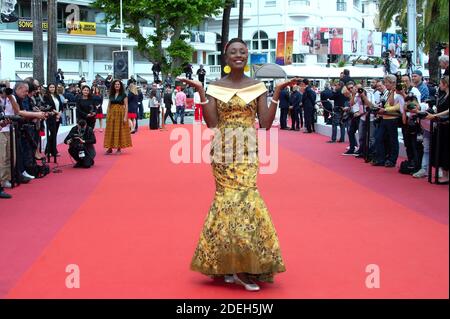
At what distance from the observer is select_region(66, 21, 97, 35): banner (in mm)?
52375

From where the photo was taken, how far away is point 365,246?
705 centimetres

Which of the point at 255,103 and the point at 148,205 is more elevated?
the point at 255,103

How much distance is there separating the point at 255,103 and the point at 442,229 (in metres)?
2.96

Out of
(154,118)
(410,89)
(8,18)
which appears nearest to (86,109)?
(410,89)

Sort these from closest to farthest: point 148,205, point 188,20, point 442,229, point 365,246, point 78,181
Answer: point 442,229 < point 365,246 < point 148,205 < point 78,181 < point 188,20

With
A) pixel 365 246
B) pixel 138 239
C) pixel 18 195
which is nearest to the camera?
pixel 365 246

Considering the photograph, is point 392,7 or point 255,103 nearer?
point 255,103

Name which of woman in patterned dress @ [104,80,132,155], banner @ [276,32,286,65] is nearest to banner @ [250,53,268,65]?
banner @ [276,32,286,65]

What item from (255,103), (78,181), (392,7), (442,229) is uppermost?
(392,7)

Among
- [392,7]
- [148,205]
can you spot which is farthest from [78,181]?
[392,7]

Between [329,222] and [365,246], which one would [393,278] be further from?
[329,222]

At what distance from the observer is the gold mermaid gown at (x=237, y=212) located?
5363 millimetres

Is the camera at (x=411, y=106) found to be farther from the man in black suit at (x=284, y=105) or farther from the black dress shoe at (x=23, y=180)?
the man in black suit at (x=284, y=105)

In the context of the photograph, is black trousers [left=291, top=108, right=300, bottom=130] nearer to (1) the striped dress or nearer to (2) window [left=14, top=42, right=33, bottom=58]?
(1) the striped dress
